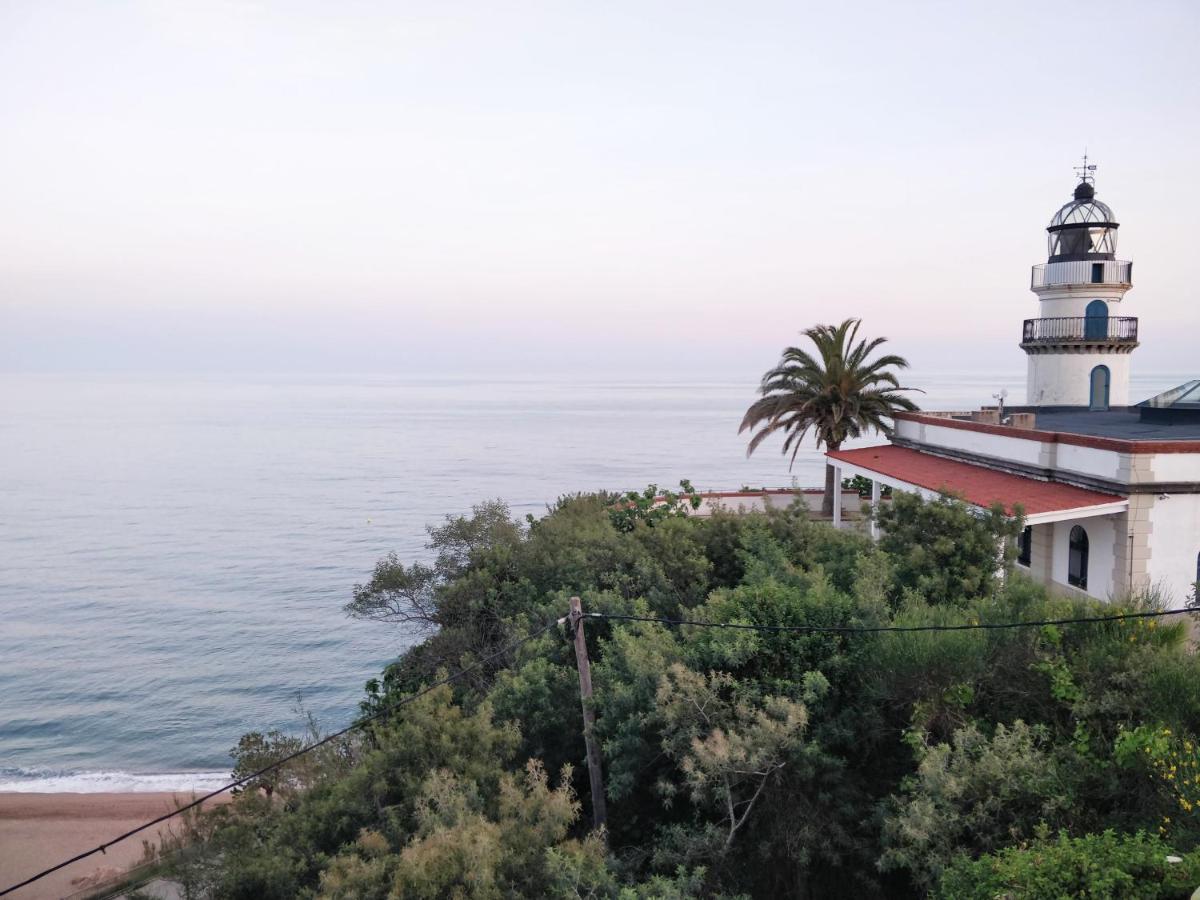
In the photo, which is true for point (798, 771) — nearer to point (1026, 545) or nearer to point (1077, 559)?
point (1077, 559)

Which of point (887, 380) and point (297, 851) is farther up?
point (887, 380)

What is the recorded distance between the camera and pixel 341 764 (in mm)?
14383

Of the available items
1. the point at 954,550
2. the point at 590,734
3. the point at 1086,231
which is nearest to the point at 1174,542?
the point at 954,550

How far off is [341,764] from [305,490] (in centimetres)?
6365

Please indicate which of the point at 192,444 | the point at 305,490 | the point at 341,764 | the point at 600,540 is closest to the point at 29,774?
the point at 341,764

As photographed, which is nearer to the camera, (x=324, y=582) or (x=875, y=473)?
(x=875, y=473)

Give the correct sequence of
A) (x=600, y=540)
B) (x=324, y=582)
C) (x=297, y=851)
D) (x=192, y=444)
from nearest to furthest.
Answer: (x=297, y=851)
(x=600, y=540)
(x=324, y=582)
(x=192, y=444)

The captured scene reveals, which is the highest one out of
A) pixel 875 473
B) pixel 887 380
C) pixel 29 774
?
pixel 887 380

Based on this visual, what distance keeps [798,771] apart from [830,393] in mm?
22462

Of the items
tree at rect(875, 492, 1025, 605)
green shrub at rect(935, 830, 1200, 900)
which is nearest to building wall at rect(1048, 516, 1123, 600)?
tree at rect(875, 492, 1025, 605)

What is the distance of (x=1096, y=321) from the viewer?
30172 millimetres

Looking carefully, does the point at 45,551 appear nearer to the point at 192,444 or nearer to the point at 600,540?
the point at 600,540

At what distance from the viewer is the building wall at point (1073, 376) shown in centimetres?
3034

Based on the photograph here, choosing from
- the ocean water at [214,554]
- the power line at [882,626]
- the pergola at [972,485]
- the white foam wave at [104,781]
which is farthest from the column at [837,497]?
the white foam wave at [104,781]
